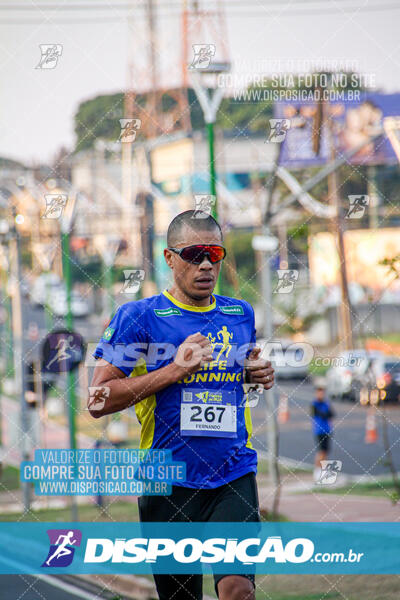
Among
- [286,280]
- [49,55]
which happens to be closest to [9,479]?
[286,280]

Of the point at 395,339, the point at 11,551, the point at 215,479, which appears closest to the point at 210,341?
the point at 215,479

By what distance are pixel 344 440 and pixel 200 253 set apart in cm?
1846

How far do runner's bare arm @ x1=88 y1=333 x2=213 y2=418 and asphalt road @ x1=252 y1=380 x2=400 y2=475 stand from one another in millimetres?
10786

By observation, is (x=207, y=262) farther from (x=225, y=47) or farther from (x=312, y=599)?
(x=225, y=47)

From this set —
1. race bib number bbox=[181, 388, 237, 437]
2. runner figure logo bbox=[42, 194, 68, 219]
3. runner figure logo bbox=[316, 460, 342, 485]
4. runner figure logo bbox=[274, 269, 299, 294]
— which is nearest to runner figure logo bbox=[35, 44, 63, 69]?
runner figure logo bbox=[42, 194, 68, 219]

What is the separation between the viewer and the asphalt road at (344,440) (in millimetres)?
18781

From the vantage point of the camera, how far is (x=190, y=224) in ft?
15.2

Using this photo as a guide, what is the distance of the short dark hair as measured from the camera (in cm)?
461

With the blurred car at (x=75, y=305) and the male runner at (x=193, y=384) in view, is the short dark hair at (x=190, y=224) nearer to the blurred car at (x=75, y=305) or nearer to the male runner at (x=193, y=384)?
the male runner at (x=193, y=384)

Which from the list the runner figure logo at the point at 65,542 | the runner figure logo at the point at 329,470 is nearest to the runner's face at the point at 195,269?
the runner figure logo at the point at 65,542

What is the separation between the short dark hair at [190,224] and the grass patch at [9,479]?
524 inches

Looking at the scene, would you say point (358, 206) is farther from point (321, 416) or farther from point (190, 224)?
point (321, 416)

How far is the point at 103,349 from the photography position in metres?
4.43

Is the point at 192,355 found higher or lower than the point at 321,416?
higher
